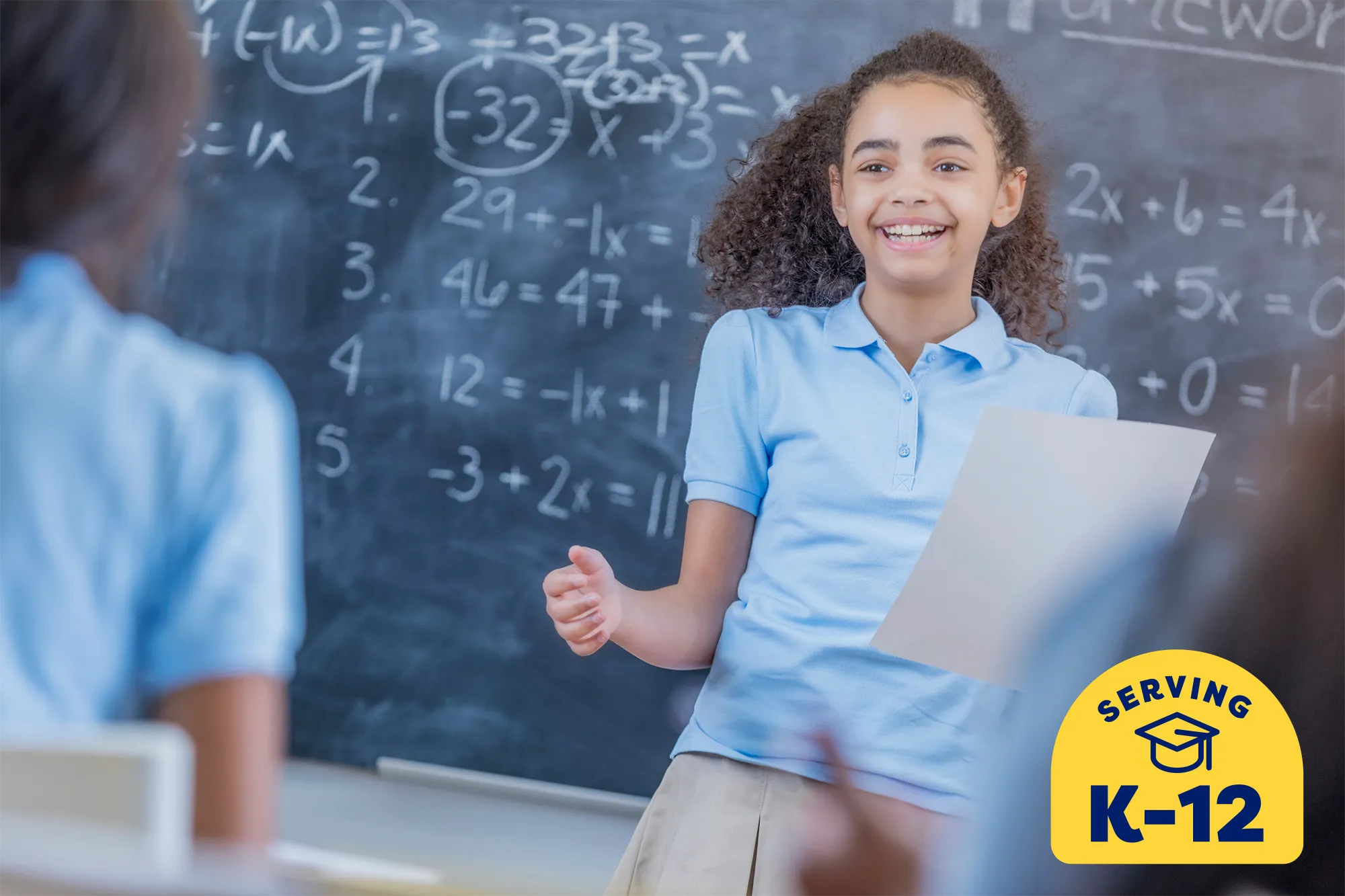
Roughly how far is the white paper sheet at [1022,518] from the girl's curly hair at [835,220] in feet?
1.12

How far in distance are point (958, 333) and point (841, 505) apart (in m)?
0.19

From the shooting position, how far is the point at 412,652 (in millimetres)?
1561

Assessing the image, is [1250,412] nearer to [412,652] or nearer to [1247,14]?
[1247,14]

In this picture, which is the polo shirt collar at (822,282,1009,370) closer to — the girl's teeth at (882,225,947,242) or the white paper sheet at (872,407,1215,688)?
the girl's teeth at (882,225,947,242)

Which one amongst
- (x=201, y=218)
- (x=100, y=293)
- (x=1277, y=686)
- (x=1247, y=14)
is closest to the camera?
→ (x=1277, y=686)

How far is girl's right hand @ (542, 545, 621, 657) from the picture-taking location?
2.71 feet

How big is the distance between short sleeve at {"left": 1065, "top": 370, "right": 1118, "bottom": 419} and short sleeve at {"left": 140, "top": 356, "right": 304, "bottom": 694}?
736 millimetres

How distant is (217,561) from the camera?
0.42 m

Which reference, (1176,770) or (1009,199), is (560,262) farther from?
(1176,770)

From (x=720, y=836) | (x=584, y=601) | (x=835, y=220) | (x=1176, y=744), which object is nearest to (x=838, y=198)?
(x=835, y=220)

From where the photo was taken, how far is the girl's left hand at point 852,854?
1.14ft

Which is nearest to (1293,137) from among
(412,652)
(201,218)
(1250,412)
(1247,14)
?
(1247,14)

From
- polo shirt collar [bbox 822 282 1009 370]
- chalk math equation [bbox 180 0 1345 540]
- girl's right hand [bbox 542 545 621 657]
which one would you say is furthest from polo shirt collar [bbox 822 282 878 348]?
chalk math equation [bbox 180 0 1345 540]

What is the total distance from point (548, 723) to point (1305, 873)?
1253mm
